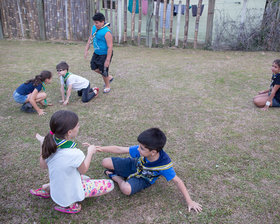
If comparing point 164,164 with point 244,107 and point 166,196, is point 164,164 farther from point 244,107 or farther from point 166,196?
point 244,107

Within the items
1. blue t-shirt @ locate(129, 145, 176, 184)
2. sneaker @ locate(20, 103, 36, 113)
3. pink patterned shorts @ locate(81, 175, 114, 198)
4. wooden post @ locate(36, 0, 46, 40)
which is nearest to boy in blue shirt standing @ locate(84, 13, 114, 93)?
sneaker @ locate(20, 103, 36, 113)

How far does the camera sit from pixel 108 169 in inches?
108

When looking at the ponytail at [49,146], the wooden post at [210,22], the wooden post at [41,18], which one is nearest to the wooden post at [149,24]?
the wooden post at [210,22]

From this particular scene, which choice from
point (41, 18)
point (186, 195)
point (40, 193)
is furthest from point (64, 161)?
point (41, 18)

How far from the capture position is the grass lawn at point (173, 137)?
2.27 metres

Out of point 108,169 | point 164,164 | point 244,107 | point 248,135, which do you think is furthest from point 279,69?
point 108,169

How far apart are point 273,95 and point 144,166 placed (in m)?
3.10

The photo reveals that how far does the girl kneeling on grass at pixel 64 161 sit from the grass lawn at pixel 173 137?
19cm

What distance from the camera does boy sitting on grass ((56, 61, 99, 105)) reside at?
428 cm

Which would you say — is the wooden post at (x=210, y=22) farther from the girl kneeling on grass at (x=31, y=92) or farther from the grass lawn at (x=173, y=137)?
the girl kneeling on grass at (x=31, y=92)

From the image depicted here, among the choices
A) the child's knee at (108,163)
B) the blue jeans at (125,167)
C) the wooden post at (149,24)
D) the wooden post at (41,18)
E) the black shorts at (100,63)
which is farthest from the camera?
Result: the wooden post at (41,18)

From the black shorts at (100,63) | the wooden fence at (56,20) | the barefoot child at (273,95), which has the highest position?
the wooden fence at (56,20)

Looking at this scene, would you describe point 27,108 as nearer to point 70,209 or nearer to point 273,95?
point 70,209

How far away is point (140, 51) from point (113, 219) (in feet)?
23.8
